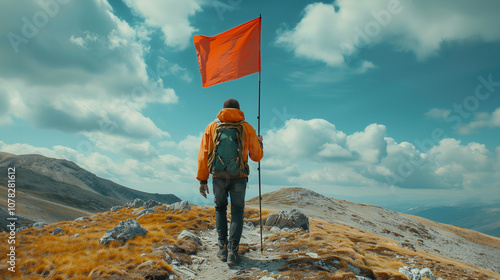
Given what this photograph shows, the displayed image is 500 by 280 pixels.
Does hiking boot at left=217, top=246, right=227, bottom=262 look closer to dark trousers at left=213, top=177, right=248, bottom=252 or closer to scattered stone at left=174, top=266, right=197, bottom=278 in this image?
dark trousers at left=213, top=177, right=248, bottom=252

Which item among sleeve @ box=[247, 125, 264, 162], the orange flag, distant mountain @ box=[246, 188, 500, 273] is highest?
the orange flag

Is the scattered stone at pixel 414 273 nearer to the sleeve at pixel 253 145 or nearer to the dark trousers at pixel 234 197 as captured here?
the dark trousers at pixel 234 197

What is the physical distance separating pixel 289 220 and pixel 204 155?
10.1 m

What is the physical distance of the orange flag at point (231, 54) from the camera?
1083cm

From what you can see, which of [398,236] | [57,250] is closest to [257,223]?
[57,250]

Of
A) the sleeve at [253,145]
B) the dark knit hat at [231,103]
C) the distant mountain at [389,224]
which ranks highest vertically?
the dark knit hat at [231,103]

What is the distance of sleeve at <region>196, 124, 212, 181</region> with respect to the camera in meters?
8.16

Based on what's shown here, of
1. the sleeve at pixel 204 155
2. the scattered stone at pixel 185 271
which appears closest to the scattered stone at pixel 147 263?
the scattered stone at pixel 185 271

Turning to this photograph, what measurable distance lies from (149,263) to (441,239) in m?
106

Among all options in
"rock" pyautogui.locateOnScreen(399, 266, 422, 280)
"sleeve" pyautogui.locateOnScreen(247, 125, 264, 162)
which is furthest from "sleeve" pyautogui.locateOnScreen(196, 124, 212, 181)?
"rock" pyautogui.locateOnScreen(399, 266, 422, 280)

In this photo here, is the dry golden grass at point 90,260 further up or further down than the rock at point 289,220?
further down

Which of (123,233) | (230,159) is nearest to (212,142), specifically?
(230,159)

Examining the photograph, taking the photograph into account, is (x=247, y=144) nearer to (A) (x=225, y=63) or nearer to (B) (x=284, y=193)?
(A) (x=225, y=63)

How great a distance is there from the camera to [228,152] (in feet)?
25.9
